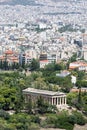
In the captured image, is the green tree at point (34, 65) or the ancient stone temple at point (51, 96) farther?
the green tree at point (34, 65)

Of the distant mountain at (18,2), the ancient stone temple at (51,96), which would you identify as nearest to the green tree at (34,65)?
the ancient stone temple at (51,96)

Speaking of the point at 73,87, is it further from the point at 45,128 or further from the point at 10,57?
the point at 10,57

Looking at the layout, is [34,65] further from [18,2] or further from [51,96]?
[18,2]

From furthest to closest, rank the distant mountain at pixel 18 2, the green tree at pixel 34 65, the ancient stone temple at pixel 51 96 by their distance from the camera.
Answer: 1. the distant mountain at pixel 18 2
2. the green tree at pixel 34 65
3. the ancient stone temple at pixel 51 96

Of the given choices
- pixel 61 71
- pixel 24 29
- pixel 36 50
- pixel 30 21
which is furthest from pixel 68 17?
pixel 61 71

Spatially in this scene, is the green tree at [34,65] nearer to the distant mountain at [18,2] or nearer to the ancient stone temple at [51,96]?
the ancient stone temple at [51,96]

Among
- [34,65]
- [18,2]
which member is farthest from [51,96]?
[18,2]

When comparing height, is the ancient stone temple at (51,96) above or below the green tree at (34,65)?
above

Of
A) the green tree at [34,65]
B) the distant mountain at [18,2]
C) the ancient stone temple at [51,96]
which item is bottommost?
the green tree at [34,65]

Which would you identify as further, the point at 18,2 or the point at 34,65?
the point at 18,2

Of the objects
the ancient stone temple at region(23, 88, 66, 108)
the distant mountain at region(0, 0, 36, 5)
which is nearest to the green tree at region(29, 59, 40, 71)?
the ancient stone temple at region(23, 88, 66, 108)

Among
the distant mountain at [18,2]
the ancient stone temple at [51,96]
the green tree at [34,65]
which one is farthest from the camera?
the distant mountain at [18,2]
